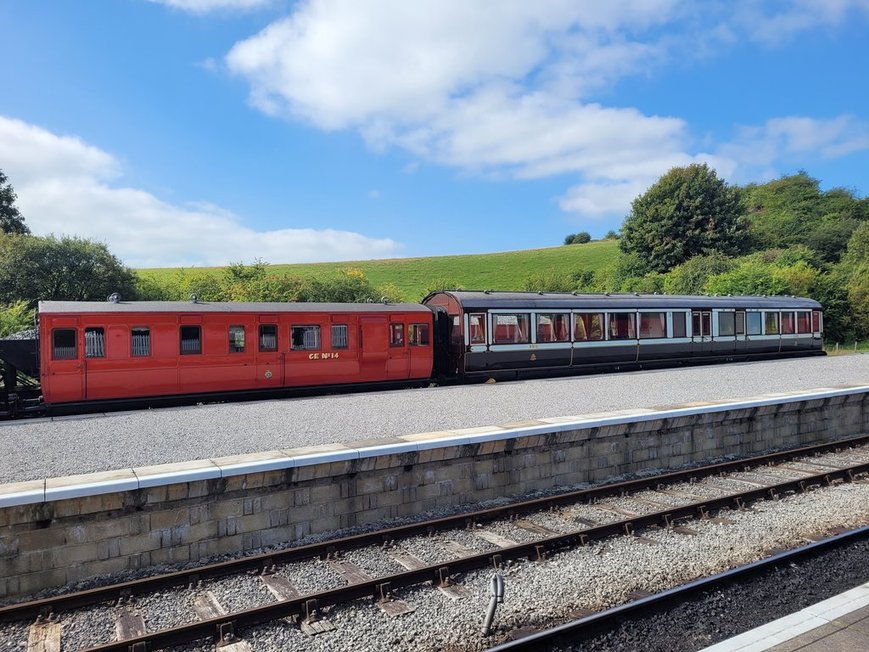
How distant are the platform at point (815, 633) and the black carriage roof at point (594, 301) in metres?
14.1

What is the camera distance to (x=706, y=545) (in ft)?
25.5

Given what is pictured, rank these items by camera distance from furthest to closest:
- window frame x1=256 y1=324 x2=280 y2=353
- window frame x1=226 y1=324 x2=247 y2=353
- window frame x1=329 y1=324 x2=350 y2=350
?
window frame x1=329 y1=324 x2=350 y2=350 → window frame x1=256 y1=324 x2=280 y2=353 → window frame x1=226 y1=324 x2=247 y2=353

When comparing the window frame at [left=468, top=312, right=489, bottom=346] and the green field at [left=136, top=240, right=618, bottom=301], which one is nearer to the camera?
the window frame at [left=468, top=312, right=489, bottom=346]

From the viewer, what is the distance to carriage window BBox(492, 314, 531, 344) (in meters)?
19.3

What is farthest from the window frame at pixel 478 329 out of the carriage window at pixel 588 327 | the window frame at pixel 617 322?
the window frame at pixel 617 322

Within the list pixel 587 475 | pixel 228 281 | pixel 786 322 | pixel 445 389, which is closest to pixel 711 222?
pixel 786 322

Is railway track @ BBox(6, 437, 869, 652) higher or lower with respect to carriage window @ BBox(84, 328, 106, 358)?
lower

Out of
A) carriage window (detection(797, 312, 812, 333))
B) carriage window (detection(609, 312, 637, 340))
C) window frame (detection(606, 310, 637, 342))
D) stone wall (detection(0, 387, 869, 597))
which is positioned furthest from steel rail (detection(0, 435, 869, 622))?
carriage window (detection(797, 312, 812, 333))

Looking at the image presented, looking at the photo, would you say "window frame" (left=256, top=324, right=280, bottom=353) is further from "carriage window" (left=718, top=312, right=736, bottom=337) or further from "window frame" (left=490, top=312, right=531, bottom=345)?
"carriage window" (left=718, top=312, right=736, bottom=337)

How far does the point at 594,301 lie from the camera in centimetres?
2188

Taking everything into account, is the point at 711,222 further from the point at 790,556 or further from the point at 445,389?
the point at 790,556

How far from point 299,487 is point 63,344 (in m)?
8.47

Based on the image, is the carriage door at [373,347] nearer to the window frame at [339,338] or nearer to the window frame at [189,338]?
the window frame at [339,338]

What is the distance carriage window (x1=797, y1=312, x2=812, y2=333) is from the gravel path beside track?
9.68 meters
